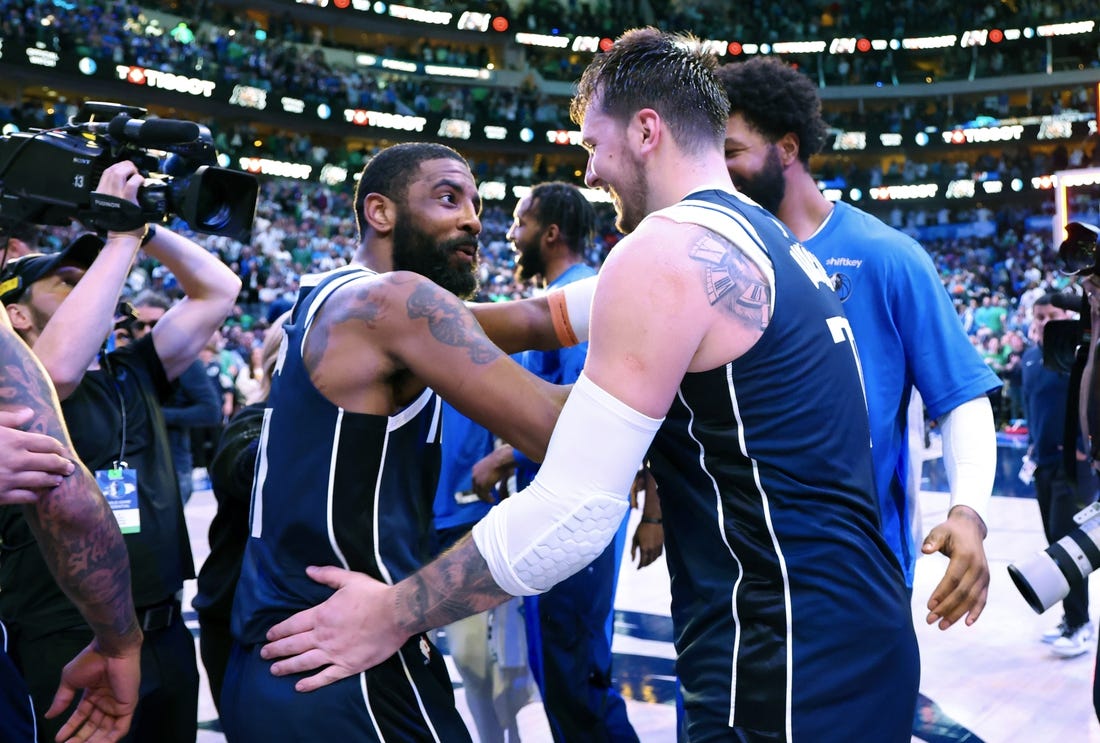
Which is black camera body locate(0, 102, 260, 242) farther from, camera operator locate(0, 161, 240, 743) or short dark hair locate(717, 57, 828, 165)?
short dark hair locate(717, 57, 828, 165)

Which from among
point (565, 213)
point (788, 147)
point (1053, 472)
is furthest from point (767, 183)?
point (1053, 472)

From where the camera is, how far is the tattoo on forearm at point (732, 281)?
5.16 ft

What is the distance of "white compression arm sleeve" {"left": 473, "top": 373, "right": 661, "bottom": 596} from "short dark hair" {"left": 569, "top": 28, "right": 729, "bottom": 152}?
1.79 feet

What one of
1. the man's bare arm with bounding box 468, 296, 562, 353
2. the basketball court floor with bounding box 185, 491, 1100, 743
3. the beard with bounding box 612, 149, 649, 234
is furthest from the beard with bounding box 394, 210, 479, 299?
the basketball court floor with bounding box 185, 491, 1100, 743

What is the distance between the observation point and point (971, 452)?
237 cm

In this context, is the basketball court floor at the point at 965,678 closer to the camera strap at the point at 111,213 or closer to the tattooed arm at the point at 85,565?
the tattooed arm at the point at 85,565

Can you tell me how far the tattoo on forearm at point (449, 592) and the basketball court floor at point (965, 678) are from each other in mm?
2576

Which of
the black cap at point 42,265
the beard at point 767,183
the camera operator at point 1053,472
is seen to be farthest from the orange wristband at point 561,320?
the camera operator at point 1053,472

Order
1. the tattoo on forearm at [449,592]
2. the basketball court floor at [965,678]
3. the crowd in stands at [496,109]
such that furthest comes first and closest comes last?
the crowd in stands at [496,109] → the basketball court floor at [965,678] → the tattoo on forearm at [449,592]

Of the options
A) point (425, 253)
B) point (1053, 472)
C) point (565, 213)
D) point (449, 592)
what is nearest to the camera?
point (449, 592)

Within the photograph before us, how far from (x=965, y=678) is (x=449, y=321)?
4005 millimetres

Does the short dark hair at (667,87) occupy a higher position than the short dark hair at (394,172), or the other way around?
the short dark hair at (667,87)

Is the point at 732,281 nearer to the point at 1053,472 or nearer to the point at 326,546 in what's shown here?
the point at 326,546

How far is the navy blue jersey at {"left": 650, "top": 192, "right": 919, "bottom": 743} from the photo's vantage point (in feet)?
5.25
